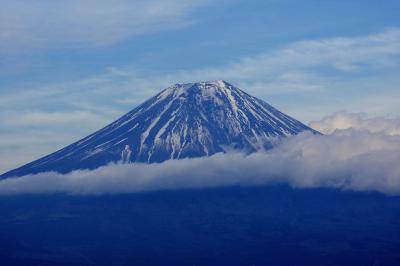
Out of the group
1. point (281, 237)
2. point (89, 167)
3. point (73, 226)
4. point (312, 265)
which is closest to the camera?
point (312, 265)

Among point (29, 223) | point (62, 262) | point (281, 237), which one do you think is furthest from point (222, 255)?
point (29, 223)

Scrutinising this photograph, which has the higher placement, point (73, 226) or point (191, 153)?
point (191, 153)

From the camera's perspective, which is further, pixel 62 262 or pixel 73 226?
pixel 73 226

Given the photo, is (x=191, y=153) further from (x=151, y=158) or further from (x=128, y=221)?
(x=128, y=221)

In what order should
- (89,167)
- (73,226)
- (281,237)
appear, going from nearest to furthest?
1. (281,237)
2. (73,226)
3. (89,167)

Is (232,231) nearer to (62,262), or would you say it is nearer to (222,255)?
(222,255)

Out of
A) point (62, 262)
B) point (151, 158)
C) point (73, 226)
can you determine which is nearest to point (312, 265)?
point (62, 262)
